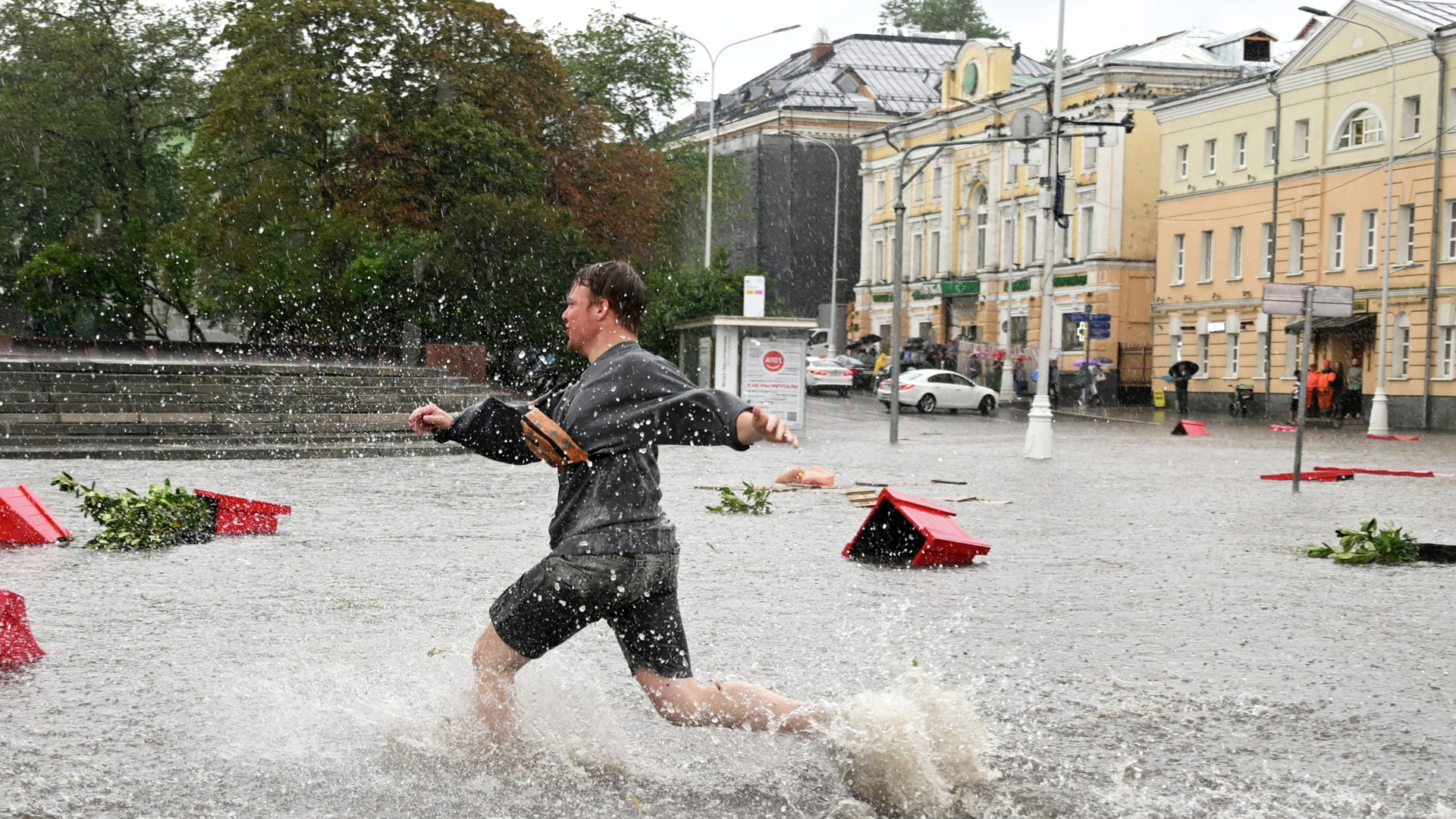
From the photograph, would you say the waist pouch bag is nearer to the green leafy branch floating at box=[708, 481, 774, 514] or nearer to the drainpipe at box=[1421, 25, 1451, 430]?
the green leafy branch floating at box=[708, 481, 774, 514]

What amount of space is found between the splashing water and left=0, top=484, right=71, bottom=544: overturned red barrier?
855 centimetres

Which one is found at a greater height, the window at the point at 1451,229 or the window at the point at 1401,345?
the window at the point at 1451,229

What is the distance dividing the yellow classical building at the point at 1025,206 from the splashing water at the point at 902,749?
53438 millimetres

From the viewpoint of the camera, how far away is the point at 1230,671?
7.93 m

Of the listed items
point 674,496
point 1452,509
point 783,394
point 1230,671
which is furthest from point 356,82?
point 1230,671

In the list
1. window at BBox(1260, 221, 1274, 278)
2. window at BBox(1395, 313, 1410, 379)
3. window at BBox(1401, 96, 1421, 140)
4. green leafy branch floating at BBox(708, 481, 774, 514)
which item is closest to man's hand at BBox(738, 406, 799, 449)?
green leafy branch floating at BBox(708, 481, 774, 514)

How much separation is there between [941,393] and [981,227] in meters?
24.5

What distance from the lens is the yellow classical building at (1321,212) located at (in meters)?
47.5

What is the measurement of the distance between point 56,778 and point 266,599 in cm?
415

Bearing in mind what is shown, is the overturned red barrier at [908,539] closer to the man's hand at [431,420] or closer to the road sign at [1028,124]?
the man's hand at [431,420]

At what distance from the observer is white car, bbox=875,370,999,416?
172ft

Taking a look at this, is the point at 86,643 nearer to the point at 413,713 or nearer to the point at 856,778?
the point at 413,713

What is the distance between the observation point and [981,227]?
7594 centimetres

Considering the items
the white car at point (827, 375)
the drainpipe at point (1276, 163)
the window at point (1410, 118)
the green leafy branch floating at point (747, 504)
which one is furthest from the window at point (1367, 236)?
the green leafy branch floating at point (747, 504)
